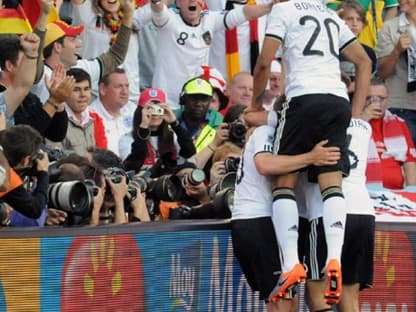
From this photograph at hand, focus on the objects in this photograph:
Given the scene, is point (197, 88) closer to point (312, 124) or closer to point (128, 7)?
point (128, 7)

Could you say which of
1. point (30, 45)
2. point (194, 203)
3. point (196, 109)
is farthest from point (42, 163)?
point (196, 109)

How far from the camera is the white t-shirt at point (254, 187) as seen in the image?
29.0ft

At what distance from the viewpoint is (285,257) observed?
857 cm

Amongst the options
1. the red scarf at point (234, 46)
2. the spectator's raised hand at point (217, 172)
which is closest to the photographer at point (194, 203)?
the spectator's raised hand at point (217, 172)

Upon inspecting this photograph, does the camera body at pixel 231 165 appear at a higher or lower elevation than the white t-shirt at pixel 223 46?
lower

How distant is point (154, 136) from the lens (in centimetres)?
1179

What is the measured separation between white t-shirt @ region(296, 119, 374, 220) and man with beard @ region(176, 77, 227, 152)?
3.51 m

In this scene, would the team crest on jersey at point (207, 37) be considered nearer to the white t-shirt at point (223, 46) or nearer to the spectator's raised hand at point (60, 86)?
the white t-shirt at point (223, 46)

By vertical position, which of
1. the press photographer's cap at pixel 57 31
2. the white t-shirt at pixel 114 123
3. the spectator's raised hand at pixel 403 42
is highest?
the press photographer's cap at pixel 57 31

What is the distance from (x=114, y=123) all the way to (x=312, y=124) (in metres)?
4.00

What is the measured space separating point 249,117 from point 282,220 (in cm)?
101

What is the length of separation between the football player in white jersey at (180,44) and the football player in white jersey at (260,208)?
4960 mm

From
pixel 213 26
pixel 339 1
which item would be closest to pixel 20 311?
pixel 213 26

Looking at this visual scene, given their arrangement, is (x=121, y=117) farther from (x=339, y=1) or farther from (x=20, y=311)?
(x=20, y=311)
